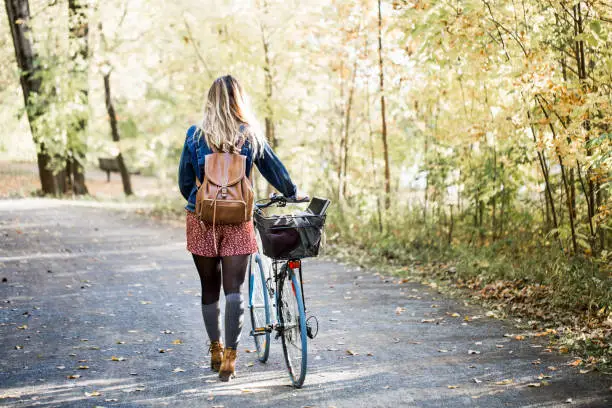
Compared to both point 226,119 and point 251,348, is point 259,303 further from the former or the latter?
point 226,119

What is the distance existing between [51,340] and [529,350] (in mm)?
4254

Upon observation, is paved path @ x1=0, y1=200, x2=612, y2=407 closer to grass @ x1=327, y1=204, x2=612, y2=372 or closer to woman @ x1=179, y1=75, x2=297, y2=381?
grass @ x1=327, y1=204, x2=612, y2=372

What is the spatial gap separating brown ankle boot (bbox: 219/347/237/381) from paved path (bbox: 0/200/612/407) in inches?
3.4

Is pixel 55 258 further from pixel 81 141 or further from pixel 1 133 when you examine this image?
pixel 1 133

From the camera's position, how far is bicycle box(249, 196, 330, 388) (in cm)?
473

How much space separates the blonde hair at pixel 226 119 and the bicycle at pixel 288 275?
573 millimetres

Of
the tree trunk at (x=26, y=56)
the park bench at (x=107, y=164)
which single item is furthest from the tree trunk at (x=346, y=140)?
the park bench at (x=107, y=164)

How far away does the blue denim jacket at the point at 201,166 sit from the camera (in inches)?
188

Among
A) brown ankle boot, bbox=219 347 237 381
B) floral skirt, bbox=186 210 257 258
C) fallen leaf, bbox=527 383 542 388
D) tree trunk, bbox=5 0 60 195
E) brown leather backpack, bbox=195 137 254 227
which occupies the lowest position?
fallen leaf, bbox=527 383 542 388

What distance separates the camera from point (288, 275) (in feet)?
16.2

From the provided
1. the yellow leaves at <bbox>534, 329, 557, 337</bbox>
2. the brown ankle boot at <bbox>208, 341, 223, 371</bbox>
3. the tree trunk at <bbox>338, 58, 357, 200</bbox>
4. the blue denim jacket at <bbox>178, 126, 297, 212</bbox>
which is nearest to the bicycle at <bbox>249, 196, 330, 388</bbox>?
the blue denim jacket at <bbox>178, 126, 297, 212</bbox>

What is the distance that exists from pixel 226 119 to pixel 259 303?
1.66m

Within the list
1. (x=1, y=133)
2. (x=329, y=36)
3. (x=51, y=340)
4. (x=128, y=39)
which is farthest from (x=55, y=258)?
(x=1, y=133)

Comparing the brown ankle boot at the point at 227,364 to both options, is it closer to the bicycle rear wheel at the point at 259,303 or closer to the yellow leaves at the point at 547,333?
the bicycle rear wheel at the point at 259,303
